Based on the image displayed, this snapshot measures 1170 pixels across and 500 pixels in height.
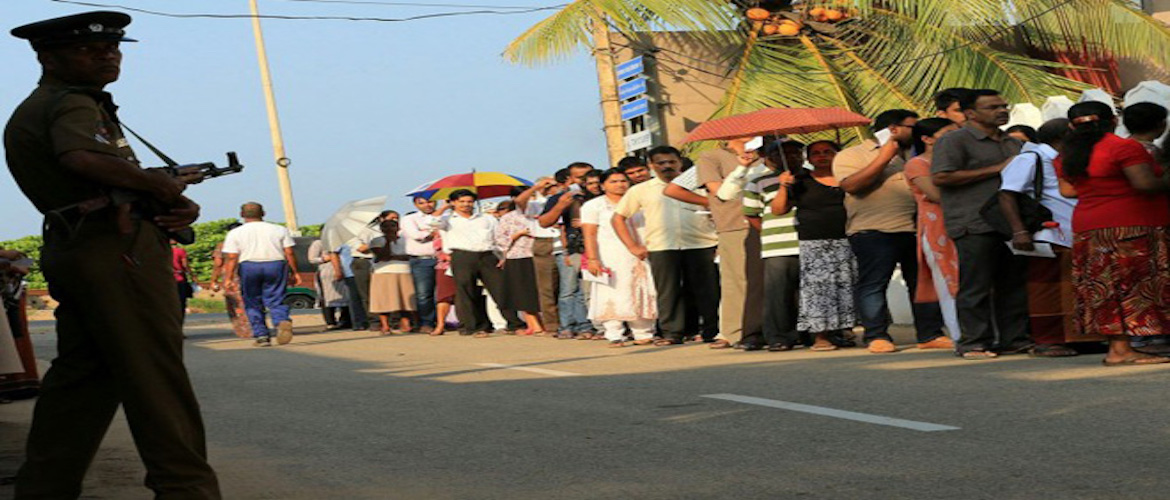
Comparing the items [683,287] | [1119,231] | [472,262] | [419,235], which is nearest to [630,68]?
[419,235]

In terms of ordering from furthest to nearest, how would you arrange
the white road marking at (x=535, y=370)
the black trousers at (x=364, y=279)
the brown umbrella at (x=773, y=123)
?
the black trousers at (x=364, y=279) → the brown umbrella at (x=773, y=123) → the white road marking at (x=535, y=370)

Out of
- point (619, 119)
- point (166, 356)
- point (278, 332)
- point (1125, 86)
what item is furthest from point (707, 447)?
point (1125, 86)

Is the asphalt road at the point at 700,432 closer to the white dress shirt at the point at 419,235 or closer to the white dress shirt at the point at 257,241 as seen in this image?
the white dress shirt at the point at 257,241

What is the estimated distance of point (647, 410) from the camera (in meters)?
9.38

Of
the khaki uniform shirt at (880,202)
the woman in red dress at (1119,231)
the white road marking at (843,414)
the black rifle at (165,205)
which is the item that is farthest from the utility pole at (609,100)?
the black rifle at (165,205)

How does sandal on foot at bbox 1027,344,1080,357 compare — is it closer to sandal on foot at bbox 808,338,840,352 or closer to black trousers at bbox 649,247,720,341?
sandal on foot at bbox 808,338,840,352

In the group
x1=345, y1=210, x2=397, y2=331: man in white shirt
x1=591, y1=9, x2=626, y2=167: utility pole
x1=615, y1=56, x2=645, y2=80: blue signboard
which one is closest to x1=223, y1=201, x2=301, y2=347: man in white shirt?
x1=345, y1=210, x2=397, y2=331: man in white shirt

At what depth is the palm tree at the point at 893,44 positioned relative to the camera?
77.2ft

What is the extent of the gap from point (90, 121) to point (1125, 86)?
2213 centimetres

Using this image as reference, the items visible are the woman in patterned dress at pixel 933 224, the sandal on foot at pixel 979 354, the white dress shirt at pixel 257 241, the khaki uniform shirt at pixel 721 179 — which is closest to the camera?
the sandal on foot at pixel 979 354

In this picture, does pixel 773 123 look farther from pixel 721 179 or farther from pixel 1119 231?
pixel 1119 231

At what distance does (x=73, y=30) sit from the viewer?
18.3ft

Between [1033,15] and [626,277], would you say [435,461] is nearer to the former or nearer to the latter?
[626,277]

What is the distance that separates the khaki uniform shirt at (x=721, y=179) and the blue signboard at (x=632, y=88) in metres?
12.2
